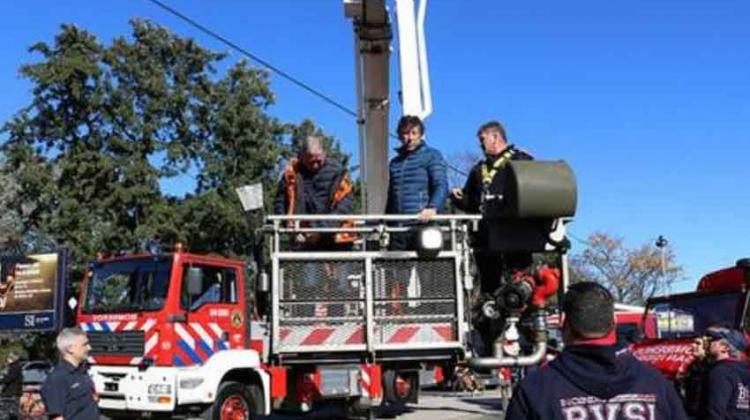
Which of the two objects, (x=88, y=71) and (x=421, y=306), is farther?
(x=88, y=71)

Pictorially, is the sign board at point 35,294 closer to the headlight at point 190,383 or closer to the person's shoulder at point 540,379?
the headlight at point 190,383

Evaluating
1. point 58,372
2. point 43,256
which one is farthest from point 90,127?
point 58,372

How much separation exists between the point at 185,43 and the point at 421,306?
95.9 ft

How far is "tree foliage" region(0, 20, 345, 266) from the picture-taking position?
32.1 meters

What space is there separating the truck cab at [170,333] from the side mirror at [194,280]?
0.5 inches

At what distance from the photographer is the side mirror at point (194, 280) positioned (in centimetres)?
1284

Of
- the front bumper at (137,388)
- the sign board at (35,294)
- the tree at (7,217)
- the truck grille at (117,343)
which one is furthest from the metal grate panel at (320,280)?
the tree at (7,217)

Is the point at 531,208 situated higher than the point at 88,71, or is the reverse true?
the point at 88,71

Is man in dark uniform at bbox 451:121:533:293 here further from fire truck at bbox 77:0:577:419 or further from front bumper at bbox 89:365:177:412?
front bumper at bbox 89:365:177:412

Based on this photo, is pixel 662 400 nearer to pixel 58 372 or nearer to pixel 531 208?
pixel 531 208

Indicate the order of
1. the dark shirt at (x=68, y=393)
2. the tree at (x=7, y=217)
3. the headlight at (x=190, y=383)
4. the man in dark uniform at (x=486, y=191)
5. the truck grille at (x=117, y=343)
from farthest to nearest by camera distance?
the tree at (x=7, y=217)
the truck grille at (x=117, y=343)
the headlight at (x=190, y=383)
the dark shirt at (x=68, y=393)
the man in dark uniform at (x=486, y=191)

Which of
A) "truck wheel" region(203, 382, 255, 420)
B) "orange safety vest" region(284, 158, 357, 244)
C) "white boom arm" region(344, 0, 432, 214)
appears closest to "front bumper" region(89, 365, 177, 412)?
"truck wheel" region(203, 382, 255, 420)

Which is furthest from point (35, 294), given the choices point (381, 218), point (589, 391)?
point (589, 391)

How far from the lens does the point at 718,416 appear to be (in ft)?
20.0
